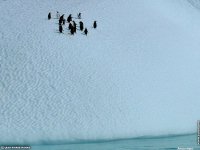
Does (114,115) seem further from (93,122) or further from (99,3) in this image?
(99,3)

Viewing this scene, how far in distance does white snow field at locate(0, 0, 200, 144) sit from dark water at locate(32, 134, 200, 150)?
0.31m

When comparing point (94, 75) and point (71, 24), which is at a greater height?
point (71, 24)

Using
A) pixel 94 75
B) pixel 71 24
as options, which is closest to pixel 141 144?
pixel 94 75

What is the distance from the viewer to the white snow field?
16.4 m

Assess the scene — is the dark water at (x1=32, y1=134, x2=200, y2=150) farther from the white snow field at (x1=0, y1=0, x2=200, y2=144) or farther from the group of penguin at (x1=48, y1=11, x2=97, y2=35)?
the group of penguin at (x1=48, y1=11, x2=97, y2=35)

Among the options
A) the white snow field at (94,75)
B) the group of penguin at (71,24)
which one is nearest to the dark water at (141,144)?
the white snow field at (94,75)

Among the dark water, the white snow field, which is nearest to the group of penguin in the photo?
the white snow field

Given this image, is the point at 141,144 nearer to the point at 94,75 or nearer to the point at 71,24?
the point at 94,75

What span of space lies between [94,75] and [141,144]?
4646 mm

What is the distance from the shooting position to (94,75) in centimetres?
1948

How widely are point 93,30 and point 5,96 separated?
7.83 m

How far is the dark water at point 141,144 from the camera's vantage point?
48.8ft

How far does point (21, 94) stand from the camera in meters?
17.5

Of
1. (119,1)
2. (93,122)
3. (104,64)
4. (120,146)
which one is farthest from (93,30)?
(120,146)
